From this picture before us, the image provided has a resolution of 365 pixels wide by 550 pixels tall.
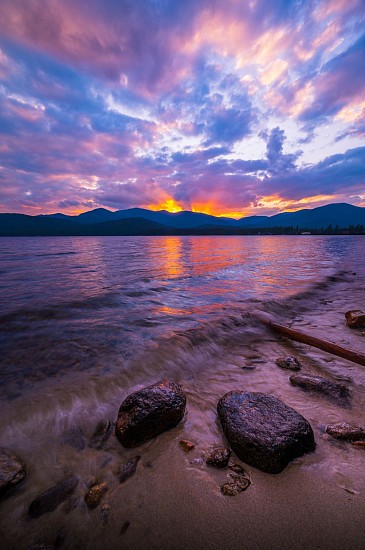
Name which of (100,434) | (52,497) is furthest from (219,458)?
(52,497)

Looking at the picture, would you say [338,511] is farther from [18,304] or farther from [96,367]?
[18,304]

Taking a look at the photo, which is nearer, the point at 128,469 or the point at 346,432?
the point at 128,469

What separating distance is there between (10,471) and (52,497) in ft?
2.10

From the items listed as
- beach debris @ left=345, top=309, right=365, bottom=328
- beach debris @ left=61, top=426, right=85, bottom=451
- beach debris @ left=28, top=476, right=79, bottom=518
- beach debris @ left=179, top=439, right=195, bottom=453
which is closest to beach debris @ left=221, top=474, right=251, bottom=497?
beach debris @ left=179, top=439, right=195, bottom=453

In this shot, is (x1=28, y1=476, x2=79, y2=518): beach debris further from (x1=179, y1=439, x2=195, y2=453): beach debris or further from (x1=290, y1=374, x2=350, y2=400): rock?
(x1=290, y1=374, x2=350, y2=400): rock

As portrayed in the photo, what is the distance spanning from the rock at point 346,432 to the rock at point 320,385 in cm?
81

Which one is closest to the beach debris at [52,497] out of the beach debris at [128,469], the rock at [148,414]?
the beach debris at [128,469]

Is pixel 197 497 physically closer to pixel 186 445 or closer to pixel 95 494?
pixel 186 445

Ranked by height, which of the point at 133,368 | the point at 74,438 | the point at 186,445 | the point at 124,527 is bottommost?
the point at 133,368

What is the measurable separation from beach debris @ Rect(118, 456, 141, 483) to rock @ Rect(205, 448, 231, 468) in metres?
0.88

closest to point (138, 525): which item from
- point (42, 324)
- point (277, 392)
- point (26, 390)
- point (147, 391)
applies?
point (147, 391)

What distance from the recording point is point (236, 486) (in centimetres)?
243

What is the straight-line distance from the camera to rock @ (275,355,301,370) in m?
4.92

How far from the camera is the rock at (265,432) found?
2650 millimetres
